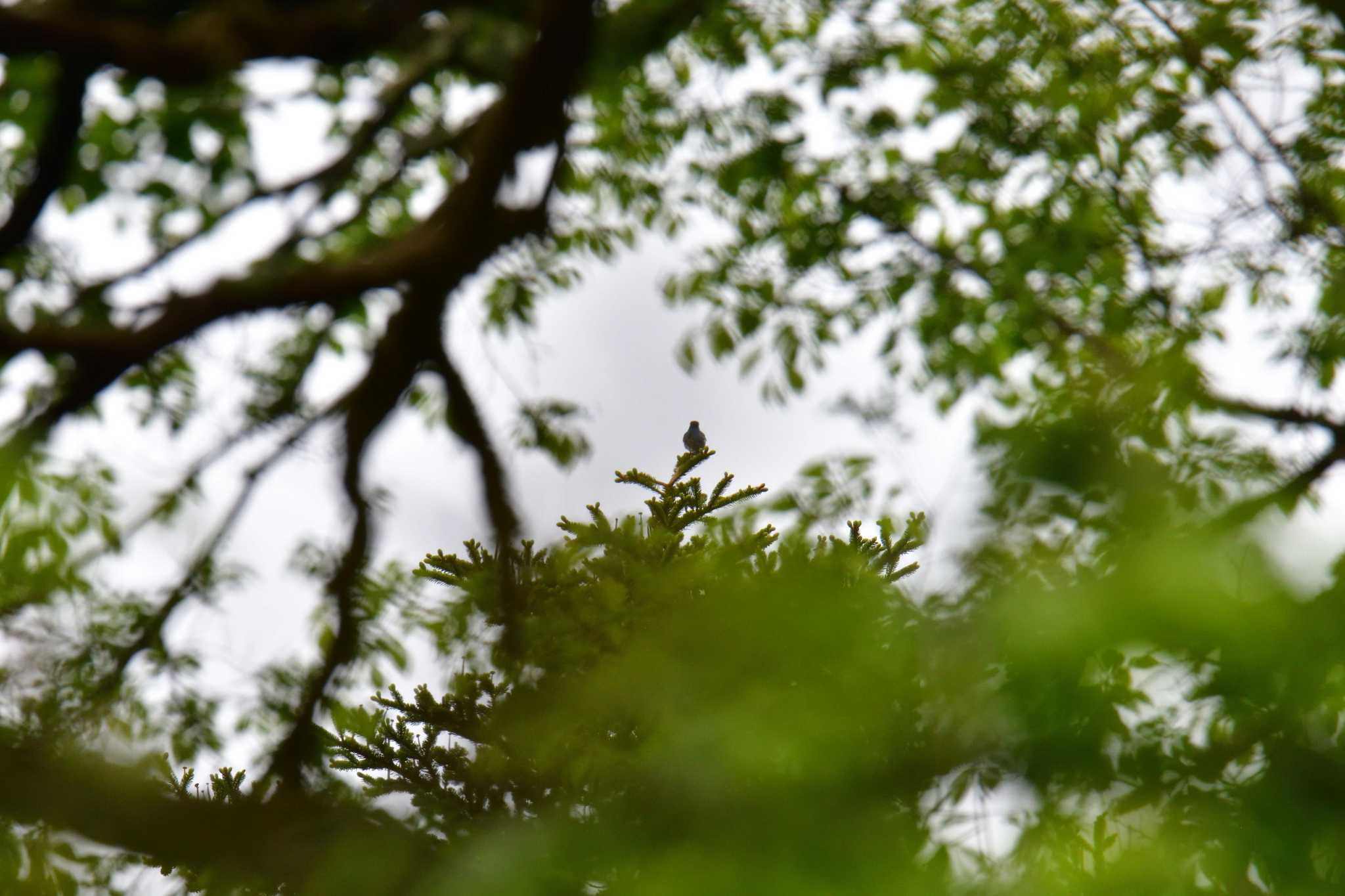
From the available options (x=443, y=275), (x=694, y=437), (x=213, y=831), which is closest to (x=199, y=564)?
(x=443, y=275)

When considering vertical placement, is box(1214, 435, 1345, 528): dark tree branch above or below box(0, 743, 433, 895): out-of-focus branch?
above

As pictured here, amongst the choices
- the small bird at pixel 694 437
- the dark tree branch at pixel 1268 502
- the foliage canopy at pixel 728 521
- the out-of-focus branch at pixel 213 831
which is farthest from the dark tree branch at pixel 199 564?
the small bird at pixel 694 437

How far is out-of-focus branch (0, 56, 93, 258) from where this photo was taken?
11.0 ft

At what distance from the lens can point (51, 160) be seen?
3564mm

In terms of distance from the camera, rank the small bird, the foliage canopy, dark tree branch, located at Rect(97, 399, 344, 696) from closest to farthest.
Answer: the foliage canopy → dark tree branch, located at Rect(97, 399, 344, 696) → the small bird

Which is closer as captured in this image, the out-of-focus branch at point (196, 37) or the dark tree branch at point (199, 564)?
the out-of-focus branch at point (196, 37)

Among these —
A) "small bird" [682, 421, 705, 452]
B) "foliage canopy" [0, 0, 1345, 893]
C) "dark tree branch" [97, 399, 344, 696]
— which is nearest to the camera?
"foliage canopy" [0, 0, 1345, 893]

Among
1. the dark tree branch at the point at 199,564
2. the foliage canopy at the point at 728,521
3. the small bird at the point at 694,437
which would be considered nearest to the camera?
the foliage canopy at the point at 728,521

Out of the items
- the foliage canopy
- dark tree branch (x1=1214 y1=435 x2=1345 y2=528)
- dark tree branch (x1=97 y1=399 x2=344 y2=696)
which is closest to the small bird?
the foliage canopy

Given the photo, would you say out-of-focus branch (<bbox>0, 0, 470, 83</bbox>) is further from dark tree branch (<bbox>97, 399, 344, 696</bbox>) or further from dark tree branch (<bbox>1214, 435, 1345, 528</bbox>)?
dark tree branch (<bbox>1214, 435, 1345, 528</bbox>)

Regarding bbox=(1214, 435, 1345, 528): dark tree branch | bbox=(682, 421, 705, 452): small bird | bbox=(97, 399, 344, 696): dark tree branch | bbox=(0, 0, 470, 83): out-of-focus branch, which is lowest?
bbox=(682, 421, 705, 452): small bird

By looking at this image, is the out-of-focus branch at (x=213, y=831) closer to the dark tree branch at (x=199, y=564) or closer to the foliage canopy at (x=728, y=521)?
the foliage canopy at (x=728, y=521)

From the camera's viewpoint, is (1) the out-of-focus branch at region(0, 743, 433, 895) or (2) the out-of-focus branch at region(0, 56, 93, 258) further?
(2) the out-of-focus branch at region(0, 56, 93, 258)

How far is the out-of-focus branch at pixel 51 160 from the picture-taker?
3340 millimetres
